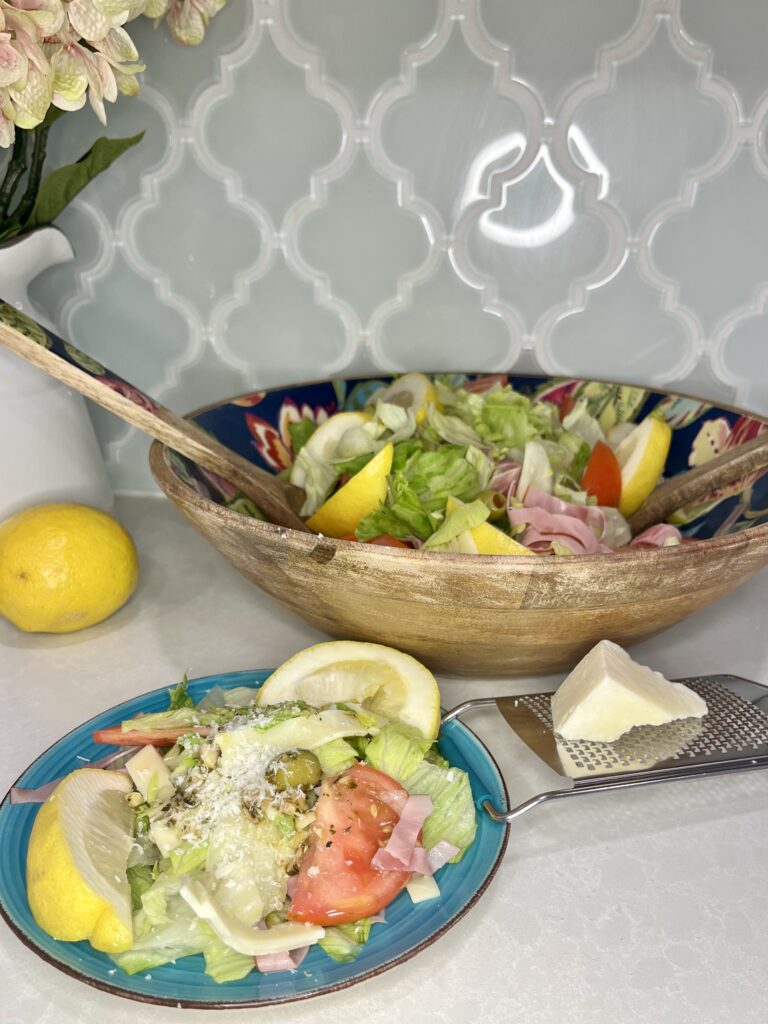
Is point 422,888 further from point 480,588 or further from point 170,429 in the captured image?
point 170,429

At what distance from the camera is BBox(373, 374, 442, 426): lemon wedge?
953 millimetres

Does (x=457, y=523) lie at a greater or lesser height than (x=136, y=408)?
lesser

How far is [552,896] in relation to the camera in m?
0.58

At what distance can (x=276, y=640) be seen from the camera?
0.88 m

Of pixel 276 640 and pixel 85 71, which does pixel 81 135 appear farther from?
pixel 276 640

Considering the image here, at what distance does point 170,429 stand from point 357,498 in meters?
0.17

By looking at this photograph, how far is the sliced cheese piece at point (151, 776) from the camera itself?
58 cm

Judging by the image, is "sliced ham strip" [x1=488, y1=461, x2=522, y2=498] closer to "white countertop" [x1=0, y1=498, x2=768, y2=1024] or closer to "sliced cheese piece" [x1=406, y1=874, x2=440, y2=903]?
"white countertop" [x1=0, y1=498, x2=768, y2=1024]

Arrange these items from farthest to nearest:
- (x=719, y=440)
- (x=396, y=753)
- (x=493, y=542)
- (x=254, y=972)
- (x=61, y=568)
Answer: (x=719, y=440) → (x=61, y=568) → (x=493, y=542) → (x=396, y=753) → (x=254, y=972)

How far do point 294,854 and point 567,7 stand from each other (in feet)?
2.76

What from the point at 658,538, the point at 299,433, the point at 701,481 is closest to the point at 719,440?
the point at 701,481

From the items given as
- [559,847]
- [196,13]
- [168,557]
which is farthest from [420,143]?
[559,847]

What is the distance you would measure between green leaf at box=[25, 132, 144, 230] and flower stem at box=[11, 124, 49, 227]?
0.01 metres

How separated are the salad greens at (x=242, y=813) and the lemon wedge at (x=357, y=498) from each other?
202mm
